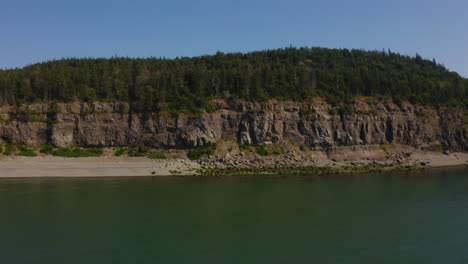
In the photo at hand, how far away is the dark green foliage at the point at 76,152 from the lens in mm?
56853

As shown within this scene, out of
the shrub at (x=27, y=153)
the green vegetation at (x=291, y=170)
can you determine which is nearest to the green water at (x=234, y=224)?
the green vegetation at (x=291, y=170)

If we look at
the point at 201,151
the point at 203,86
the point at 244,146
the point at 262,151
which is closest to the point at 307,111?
the point at 262,151

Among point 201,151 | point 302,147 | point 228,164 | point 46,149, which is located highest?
point 302,147

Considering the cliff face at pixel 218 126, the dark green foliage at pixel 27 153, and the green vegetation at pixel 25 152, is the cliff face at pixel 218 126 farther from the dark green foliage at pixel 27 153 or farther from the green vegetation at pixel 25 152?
the dark green foliage at pixel 27 153

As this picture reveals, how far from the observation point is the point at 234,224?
77.8 feet

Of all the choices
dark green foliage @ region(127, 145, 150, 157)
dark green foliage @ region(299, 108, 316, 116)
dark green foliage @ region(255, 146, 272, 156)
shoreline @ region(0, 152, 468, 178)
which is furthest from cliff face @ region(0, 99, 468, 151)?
shoreline @ region(0, 152, 468, 178)

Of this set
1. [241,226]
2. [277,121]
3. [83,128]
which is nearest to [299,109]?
[277,121]

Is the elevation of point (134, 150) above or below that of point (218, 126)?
below

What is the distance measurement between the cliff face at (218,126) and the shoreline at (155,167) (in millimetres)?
5165

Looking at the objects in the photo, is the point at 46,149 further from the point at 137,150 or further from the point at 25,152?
the point at 137,150

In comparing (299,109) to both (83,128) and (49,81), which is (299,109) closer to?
(83,128)

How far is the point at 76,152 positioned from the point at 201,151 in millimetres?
21288

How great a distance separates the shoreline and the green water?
11004mm

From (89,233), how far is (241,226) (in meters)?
9.91
